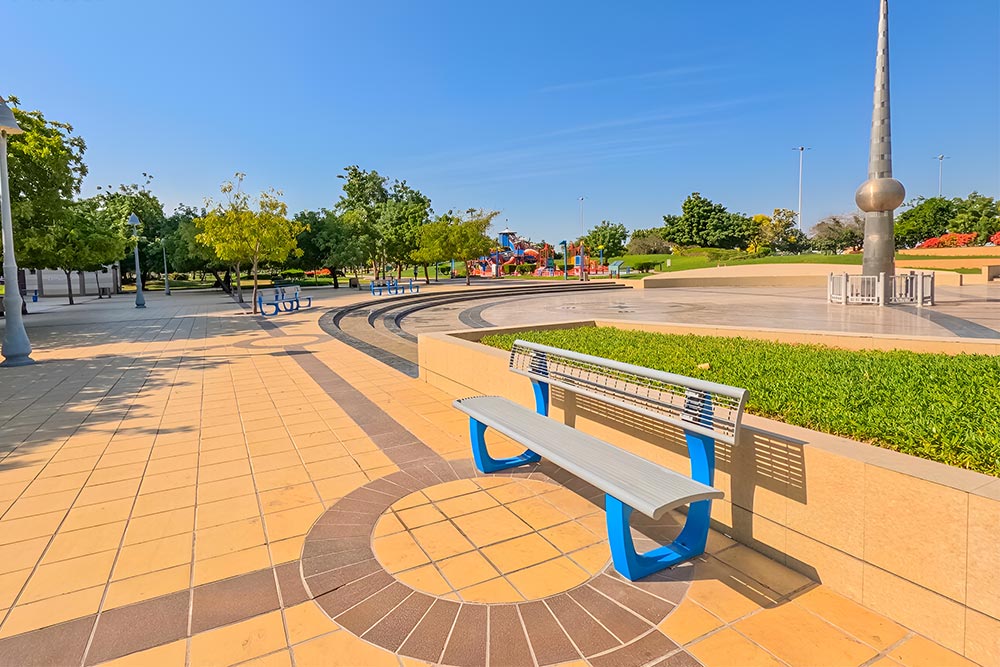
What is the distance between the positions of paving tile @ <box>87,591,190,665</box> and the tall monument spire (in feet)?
67.0

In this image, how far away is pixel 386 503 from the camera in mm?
3760

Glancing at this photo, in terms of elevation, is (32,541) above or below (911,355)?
below

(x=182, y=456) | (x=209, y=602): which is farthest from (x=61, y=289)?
(x=209, y=602)

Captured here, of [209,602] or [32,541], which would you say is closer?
[209,602]

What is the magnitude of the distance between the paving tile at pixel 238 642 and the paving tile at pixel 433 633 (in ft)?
1.86

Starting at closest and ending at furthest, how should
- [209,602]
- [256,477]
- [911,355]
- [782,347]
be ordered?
[209,602] < [256,477] < [911,355] < [782,347]

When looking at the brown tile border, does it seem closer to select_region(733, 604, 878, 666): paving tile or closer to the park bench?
the park bench

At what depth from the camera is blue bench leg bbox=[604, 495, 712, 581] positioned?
2699 mm

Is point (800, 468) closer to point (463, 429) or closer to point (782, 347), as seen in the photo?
point (463, 429)

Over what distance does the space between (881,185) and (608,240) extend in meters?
65.4

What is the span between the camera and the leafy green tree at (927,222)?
6084cm

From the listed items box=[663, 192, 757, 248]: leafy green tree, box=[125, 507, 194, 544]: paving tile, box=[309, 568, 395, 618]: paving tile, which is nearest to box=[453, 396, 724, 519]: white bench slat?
box=[309, 568, 395, 618]: paving tile

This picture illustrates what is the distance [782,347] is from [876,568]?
4.30 metres

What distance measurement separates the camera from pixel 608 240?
82250 mm
